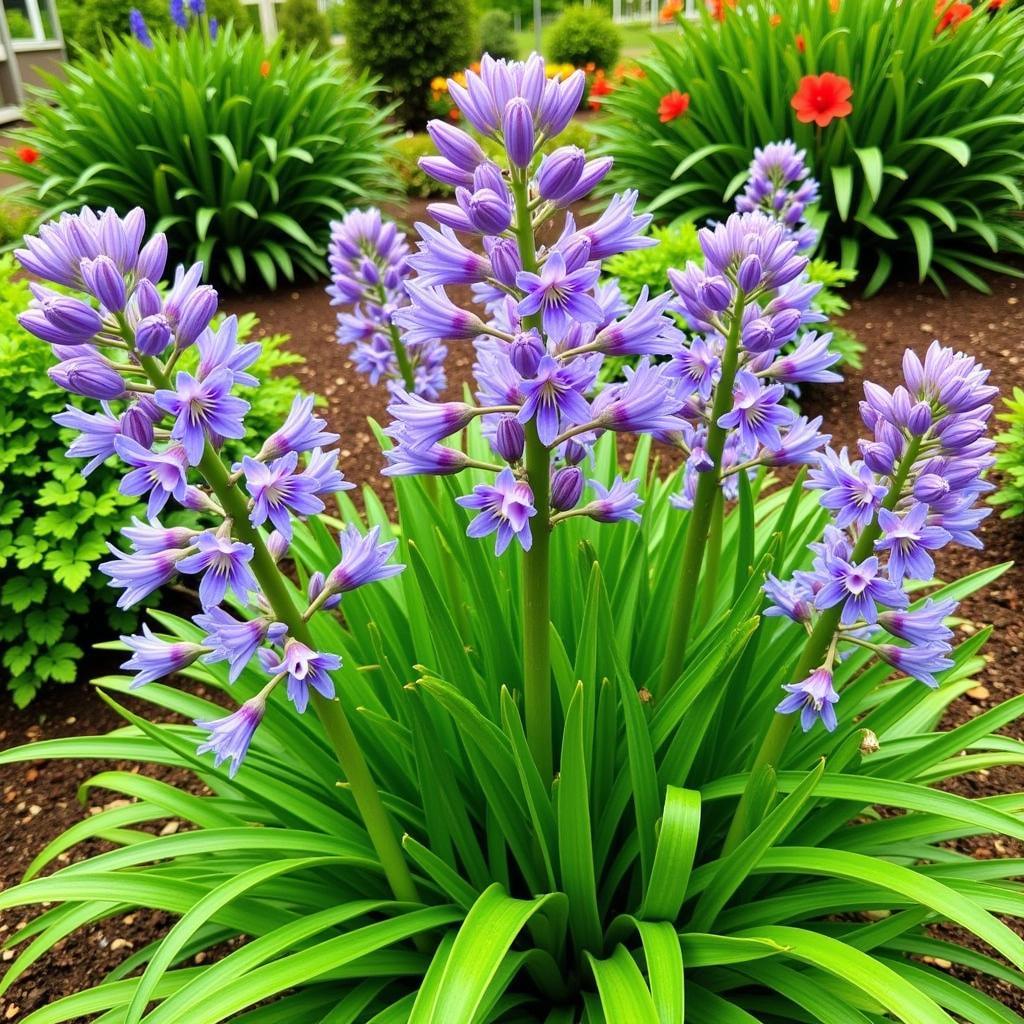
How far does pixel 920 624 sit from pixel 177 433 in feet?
4.23

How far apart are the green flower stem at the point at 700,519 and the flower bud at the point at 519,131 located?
1.83ft

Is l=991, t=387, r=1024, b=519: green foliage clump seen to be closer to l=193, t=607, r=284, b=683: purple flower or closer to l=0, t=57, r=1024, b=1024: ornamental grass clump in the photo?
l=0, t=57, r=1024, b=1024: ornamental grass clump

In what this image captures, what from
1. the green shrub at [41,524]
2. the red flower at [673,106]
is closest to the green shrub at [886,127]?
the red flower at [673,106]

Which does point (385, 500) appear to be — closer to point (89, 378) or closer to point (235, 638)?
point (235, 638)

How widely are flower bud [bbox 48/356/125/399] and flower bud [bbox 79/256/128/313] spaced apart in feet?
0.30

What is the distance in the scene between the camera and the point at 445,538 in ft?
7.68

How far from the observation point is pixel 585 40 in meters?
19.2

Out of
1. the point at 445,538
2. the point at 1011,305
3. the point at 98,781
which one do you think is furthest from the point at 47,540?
the point at 1011,305

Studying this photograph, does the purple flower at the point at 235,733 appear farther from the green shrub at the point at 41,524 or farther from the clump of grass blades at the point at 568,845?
the green shrub at the point at 41,524

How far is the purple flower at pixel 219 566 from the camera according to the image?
135cm

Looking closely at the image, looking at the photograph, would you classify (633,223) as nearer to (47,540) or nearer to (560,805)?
(560,805)

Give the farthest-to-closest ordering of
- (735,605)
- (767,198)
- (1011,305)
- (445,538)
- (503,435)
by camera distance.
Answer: (1011,305), (767,198), (445,538), (735,605), (503,435)

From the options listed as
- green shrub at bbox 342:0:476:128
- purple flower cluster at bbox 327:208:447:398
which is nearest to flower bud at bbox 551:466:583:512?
purple flower cluster at bbox 327:208:447:398

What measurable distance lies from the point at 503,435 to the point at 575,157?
1.42 ft
